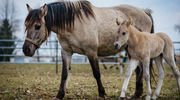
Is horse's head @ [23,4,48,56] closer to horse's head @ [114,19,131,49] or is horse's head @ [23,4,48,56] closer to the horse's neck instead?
horse's head @ [114,19,131,49]

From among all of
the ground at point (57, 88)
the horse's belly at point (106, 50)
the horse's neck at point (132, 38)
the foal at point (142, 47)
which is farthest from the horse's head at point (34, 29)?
the horse's neck at point (132, 38)

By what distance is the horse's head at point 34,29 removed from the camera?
3.57 m

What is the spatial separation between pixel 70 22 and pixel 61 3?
56cm

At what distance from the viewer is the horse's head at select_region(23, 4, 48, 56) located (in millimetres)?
3574

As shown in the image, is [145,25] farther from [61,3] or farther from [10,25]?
[10,25]

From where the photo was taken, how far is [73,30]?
155 inches

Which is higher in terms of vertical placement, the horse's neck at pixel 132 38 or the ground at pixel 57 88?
the horse's neck at pixel 132 38

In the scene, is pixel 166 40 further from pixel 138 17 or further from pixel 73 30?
pixel 73 30

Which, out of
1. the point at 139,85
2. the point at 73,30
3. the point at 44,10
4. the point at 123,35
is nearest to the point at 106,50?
the point at 123,35

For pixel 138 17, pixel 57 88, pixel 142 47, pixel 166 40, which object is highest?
pixel 138 17

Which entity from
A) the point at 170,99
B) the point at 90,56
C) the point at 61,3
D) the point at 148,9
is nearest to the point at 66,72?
the point at 90,56

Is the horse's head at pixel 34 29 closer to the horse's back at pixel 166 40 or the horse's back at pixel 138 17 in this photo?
the horse's back at pixel 138 17

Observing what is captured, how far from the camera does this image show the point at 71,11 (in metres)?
4.05

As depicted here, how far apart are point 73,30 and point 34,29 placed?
85 cm
